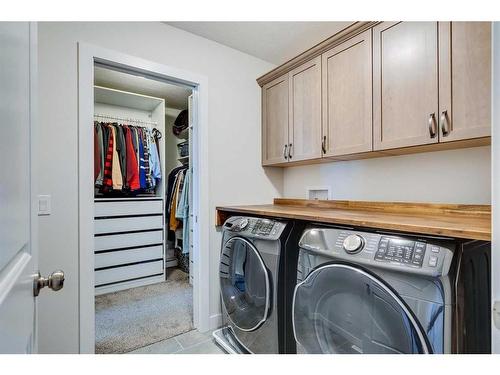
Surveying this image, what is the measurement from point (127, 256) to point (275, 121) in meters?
2.09

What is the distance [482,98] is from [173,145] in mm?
3273

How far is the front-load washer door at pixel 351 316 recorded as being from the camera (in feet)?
3.00

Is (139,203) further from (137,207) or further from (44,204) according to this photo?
(44,204)

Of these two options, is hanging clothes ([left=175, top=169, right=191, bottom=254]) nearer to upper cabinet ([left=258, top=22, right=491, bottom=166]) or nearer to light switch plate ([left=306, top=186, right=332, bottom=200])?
upper cabinet ([left=258, top=22, right=491, bottom=166])

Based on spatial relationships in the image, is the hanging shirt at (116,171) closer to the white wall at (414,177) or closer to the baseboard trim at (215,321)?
the baseboard trim at (215,321)

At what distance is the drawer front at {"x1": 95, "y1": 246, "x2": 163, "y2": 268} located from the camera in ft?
8.66

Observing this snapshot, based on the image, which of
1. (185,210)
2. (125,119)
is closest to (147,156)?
(125,119)

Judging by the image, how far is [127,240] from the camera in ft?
9.13

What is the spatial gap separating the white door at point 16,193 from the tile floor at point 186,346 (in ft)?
4.25

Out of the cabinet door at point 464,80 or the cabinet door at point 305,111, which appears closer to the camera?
the cabinet door at point 464,80

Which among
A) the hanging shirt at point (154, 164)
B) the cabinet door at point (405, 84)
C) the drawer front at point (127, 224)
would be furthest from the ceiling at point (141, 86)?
the cabinet door at point (405, 84)

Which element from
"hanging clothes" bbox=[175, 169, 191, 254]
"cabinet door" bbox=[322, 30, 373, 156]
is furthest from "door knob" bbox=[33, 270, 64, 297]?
"hanging clothes" bbox=[175, 169, 191, 254]
